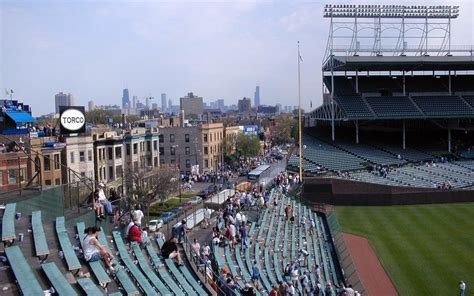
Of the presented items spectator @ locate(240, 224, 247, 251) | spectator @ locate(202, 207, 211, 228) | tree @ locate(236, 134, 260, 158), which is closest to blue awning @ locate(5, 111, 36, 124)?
spectator @ locate(202, 207, 211, 228)

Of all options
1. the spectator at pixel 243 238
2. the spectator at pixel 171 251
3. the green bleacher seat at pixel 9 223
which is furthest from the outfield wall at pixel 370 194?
the green bleacher seat at pixel 9 223

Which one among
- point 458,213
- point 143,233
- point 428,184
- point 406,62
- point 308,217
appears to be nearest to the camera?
point 143,233

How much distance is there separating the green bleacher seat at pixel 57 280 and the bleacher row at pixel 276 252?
23.8 ft

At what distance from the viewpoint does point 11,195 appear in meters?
15.3

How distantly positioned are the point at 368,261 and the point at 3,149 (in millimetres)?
17865

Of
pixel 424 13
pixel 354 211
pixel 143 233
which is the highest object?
pixel 424 13

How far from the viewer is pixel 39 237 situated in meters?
11.9

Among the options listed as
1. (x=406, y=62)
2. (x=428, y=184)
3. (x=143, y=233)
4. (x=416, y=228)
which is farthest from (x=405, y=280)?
(x=406, y=62)

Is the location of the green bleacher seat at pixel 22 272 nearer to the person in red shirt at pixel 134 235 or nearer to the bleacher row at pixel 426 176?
the person in red shirt at pixel 134 235

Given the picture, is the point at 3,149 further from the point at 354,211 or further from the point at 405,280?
the point at 354,211

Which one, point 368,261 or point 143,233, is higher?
point 143,233

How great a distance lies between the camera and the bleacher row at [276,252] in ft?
63.6

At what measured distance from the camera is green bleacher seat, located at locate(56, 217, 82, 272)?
1101cm

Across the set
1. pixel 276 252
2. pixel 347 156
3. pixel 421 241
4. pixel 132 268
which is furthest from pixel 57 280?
pixel 347 156
